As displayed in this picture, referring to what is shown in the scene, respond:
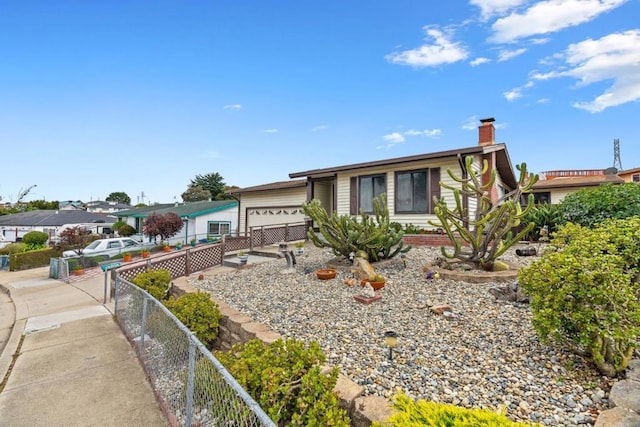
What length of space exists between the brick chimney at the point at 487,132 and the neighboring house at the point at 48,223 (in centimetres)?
3352

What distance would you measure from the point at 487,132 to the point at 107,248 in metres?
20.7

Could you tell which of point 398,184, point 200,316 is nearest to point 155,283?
point 200,316

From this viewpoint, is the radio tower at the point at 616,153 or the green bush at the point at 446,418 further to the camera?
the radio tower at the point at 616,153

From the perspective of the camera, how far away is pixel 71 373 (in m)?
4.16

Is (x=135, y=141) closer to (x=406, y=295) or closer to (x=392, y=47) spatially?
(x=392, y=47)

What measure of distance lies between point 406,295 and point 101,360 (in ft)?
16.0

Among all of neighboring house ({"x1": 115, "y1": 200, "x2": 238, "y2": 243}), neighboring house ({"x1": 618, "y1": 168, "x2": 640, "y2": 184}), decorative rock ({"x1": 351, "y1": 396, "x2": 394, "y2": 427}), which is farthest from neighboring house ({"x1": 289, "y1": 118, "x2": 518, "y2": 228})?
neighboring house ({"x1": 618, "y1": 168, "x2": 640, "y2": 184})

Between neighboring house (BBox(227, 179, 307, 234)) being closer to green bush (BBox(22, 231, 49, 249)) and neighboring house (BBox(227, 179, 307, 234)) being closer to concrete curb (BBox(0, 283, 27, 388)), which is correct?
concrete curb (BBox(0, 283, 27, 388))

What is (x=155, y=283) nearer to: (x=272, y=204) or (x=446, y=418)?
(x=446, y=418)

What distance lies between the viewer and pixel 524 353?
311 centimetres

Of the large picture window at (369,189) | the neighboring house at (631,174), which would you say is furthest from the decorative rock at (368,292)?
the neighboring house at (631,174)

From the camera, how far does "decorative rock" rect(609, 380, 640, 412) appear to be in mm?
2101

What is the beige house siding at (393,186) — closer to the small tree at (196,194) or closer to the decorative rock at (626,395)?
the decorative rock at (626,395)

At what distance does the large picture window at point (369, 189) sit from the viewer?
508 inches
